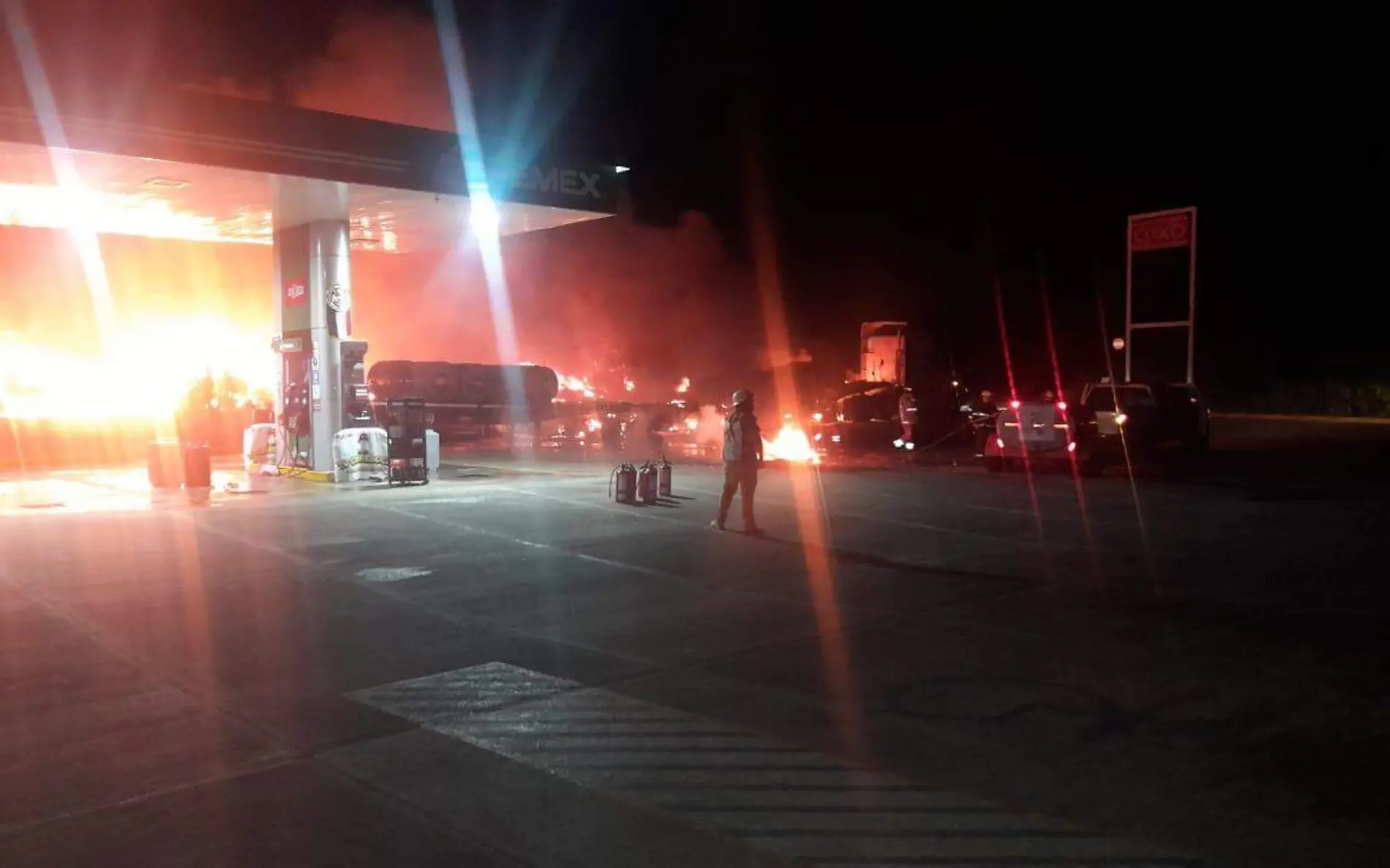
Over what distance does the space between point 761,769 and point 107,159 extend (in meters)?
13.1

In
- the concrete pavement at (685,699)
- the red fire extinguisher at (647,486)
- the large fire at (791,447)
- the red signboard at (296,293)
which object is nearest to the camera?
the concrete pavement at (685,699)

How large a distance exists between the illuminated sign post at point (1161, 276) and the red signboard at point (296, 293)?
883 inches

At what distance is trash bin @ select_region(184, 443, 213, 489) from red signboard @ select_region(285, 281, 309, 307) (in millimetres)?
2986

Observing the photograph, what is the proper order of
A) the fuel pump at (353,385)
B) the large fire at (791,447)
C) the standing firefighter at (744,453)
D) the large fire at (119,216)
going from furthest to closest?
the large fire at (791,447)
the fuel pump at (353,385)
the large fire at (119,216)
the standing firefighter at (744,453)

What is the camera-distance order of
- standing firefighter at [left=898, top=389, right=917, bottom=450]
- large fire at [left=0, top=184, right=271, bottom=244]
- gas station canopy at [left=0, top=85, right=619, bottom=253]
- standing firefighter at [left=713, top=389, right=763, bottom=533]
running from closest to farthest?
standing firefighter at [left=713, top=389, right=763, bottom=533], gas station canopy at [left=0, top=85, right=619, bottom=253], large fire at [left=0, top=184, right=271, bottom=244], standing firefighter at [left=898, top=389, right=917, bottom=450]

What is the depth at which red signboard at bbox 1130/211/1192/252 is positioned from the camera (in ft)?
111

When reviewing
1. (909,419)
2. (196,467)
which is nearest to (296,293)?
(196,467)

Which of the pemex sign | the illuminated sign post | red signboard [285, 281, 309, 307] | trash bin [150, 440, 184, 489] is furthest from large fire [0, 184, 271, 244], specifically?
the illuminated sign post

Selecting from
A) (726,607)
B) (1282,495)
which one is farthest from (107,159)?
(1282,495)

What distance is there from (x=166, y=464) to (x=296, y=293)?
360 centimetres

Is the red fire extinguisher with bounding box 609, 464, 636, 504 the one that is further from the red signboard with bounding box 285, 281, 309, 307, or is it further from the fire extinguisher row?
the red signboard with bounding box 285, 281, 309, 307

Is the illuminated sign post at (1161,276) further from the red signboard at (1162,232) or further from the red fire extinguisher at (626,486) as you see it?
the red fire extinguisher at (626,486)

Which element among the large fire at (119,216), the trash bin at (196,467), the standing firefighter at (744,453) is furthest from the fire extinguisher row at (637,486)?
the large fire at (119,216)

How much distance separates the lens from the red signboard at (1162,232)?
33.9m
